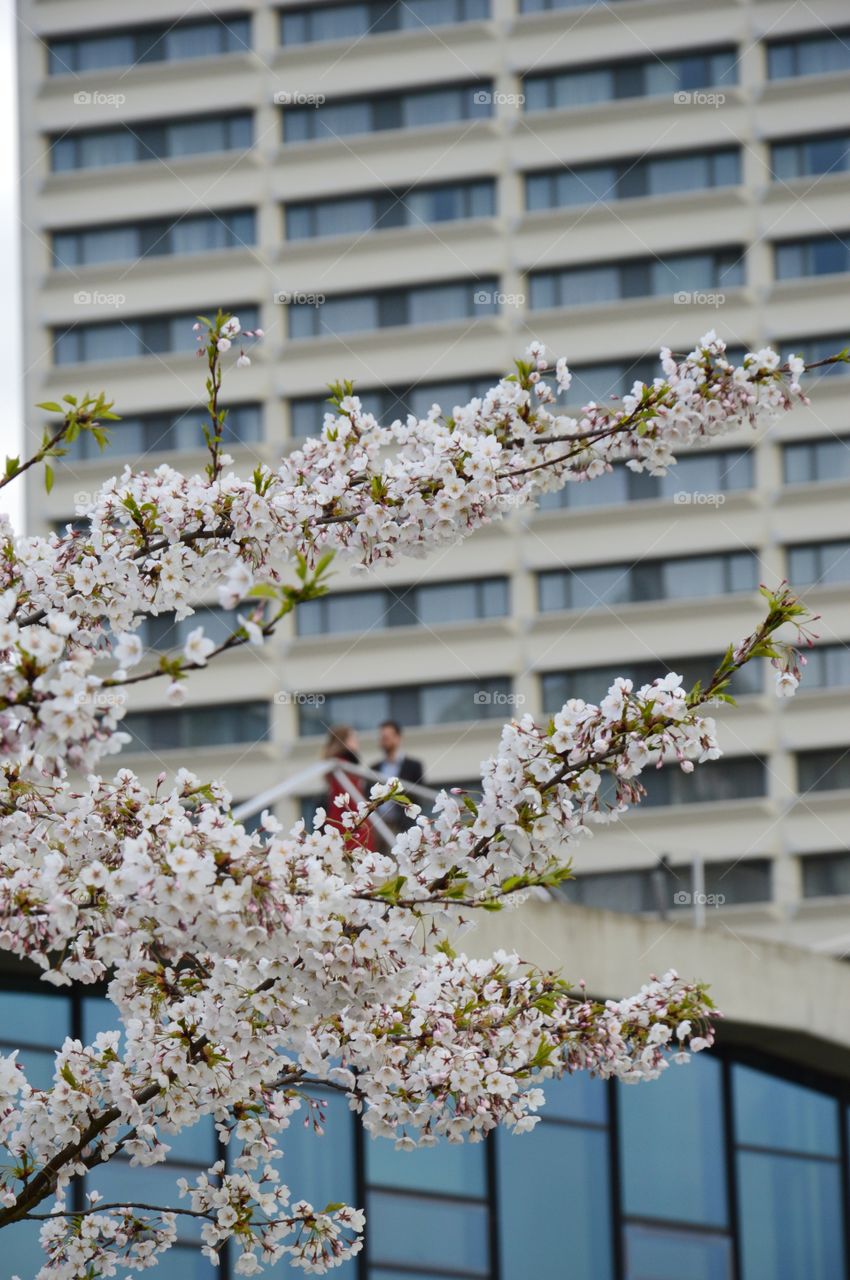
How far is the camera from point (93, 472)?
3894 centimetres

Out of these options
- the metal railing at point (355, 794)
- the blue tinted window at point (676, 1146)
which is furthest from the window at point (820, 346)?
the metal railing at point (355, 794)

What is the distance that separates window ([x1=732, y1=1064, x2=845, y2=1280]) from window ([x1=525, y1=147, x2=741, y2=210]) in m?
27.5

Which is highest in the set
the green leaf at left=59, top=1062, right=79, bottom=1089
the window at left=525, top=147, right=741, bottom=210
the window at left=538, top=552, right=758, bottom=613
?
the window at left=525, top=147, right=741, bottom=210

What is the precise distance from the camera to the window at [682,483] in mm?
37750

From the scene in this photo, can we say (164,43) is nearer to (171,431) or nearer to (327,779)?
(171,431)

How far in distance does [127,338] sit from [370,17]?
8441 millimetres

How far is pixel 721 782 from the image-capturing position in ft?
122

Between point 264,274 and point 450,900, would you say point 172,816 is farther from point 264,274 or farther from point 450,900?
point 264,274

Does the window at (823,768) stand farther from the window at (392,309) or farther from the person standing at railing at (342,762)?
the person standing at railing at (342,762)

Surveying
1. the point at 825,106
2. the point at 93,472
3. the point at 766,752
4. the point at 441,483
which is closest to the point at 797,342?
the point at 825,106

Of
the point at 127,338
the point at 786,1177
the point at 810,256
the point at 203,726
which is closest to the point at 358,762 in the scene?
the point at 786,1177

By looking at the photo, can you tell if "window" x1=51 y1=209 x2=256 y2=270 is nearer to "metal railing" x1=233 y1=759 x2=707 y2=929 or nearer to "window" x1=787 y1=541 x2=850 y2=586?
"window" x1=787 y1=541 x2=850 y2=586

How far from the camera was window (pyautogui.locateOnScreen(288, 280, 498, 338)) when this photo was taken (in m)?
38.4

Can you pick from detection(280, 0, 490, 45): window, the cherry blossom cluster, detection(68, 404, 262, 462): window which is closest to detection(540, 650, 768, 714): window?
detection(68, 404, 262, 462): window
